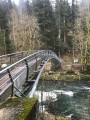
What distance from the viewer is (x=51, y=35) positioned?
1299 inches

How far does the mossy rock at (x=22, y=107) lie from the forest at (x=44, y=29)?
64.7 ft

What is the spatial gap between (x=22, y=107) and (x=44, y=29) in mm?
29379

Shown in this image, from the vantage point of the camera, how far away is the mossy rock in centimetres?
249

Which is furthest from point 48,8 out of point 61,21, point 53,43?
point 53,43

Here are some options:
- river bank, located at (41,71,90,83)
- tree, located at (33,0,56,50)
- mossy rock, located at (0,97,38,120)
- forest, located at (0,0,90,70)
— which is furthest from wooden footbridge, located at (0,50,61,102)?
tree, located at (33,0,56,50)

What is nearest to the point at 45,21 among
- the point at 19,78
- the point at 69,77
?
the point at 69,77

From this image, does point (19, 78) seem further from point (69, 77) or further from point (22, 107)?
point (69, 77)

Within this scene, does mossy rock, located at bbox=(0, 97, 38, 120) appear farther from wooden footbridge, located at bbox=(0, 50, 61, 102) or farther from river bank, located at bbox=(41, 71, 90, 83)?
river bank, located at bbox=(41, 71, 90, 83)

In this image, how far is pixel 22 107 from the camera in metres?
2.83

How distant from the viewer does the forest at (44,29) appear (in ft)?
77.3

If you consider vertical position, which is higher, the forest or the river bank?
the forest

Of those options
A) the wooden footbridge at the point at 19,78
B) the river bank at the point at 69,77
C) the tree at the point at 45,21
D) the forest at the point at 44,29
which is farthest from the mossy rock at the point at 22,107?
the tree at the point at 45,21

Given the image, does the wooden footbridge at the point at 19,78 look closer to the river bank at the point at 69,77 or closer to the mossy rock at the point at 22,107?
the mossy rock at the point at 22,107

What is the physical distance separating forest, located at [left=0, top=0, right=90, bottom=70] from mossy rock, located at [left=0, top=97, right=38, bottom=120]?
19.7 m
